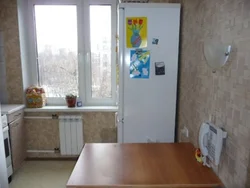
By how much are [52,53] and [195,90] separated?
223 cm

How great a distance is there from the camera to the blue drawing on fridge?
5.90 feet

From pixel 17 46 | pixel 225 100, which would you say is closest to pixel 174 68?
pixel 225 100

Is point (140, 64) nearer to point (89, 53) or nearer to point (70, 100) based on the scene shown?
point (89, 53)

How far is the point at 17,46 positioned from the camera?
271cm

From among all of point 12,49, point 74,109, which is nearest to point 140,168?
point 74,109

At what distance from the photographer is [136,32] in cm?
177

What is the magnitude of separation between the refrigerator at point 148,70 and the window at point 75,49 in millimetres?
1144

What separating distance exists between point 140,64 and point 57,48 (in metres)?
1.65

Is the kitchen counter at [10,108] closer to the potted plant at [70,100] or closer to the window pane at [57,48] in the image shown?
the window pane at [57,48]

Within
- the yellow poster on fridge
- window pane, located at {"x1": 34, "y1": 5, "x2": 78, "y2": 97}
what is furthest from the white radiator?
the yellow poster on fridge

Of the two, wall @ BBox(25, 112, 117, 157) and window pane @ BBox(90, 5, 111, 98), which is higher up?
window pane @ BBox(90, 5, 111, 98)

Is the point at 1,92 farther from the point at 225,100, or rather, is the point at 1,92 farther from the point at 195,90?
the point at 225,100

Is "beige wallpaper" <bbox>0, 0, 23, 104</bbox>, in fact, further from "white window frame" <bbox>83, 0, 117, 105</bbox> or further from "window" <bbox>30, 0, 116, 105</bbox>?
"white window frame" <bbox>83, 0, 117, 105</bbox>

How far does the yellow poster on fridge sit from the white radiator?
1.50 metres
